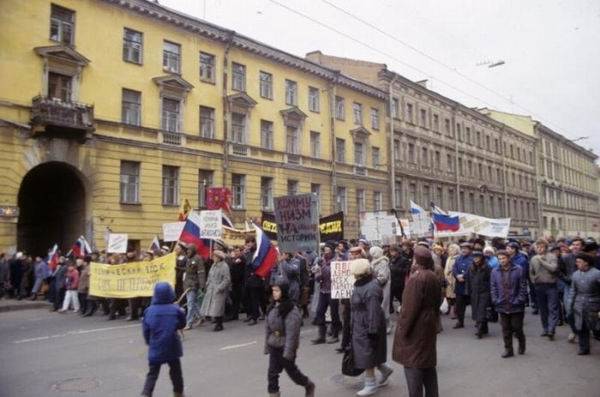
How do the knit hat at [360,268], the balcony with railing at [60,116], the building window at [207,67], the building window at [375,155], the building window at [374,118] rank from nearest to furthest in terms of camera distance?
the knit hat at [360,268]
the balcony with railing at [60,116]
the building window at [207,67]
the building window at [375,155]
the building window at [374,118]

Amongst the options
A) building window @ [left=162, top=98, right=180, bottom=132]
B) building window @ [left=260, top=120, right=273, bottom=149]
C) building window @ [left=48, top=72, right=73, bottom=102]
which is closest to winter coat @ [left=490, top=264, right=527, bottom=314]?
building window @ [left=48, top=72, right=73, bottom=102]

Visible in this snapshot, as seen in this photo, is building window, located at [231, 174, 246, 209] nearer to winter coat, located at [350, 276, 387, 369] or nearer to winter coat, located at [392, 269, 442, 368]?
winter coat, located at [350, 276, 387, 369]

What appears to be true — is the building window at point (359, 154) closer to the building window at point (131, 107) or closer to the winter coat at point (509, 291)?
the building window at point (131, 107)

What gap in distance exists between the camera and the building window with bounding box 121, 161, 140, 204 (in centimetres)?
2495

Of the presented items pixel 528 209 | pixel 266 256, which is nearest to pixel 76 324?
pixel 266 256

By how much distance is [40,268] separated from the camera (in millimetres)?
19469

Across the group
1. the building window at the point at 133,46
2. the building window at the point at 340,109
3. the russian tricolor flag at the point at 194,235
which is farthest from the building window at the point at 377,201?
the russian tricolor flag at the point at 194,235

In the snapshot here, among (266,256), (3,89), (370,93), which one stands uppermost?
(370,93)

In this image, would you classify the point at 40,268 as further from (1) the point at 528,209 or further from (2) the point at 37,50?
(1) the point at 528,209

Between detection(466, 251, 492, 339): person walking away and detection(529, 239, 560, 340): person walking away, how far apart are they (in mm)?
919

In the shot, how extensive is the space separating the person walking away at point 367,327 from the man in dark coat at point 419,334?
1.08 meters

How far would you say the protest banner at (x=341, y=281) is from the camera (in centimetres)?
891

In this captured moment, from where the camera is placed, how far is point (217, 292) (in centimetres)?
1210

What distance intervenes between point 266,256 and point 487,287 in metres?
4.73
